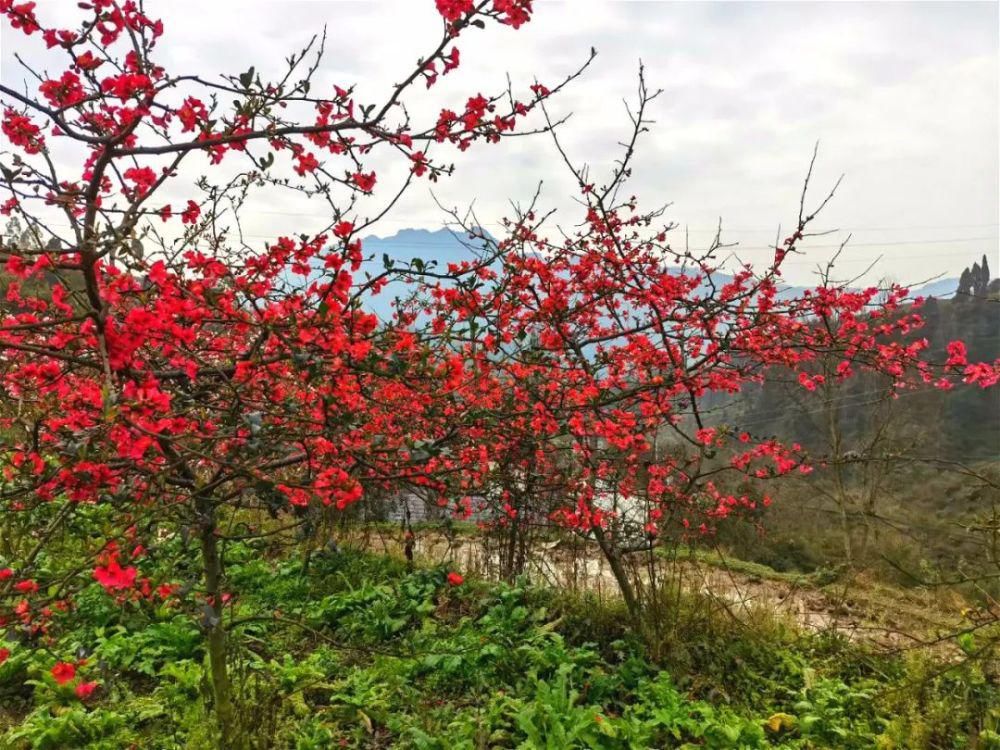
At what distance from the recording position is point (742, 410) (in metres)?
31.3

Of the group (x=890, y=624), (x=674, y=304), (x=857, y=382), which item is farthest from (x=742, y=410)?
(x=674, y=304)

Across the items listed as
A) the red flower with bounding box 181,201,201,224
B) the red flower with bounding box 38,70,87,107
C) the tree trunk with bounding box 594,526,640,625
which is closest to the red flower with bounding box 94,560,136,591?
the red flower with bounding box 181,201,201,224

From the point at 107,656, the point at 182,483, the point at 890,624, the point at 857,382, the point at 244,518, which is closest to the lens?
the point at 182,483

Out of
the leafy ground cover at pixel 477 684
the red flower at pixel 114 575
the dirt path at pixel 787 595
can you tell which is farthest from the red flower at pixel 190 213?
the dirt path at pixel 787 595

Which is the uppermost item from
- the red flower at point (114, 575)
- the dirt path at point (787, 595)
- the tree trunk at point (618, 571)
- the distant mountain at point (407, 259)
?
the distant mountain at point (407, 259)

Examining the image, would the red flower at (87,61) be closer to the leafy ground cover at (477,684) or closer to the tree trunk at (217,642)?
the tree trunk at (217,642)

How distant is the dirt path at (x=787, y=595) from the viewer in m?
5.14

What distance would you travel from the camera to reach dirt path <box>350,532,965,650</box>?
514 centimetres

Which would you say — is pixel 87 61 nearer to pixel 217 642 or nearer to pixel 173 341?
pixel 173 341

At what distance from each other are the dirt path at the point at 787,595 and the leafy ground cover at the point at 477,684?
1.27ft

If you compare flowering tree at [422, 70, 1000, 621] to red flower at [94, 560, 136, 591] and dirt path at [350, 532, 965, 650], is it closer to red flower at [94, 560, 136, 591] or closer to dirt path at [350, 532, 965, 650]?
dirt path at [350, 532, 965, 650]

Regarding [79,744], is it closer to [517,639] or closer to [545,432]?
[517,639]

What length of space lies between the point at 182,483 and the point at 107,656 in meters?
2.37

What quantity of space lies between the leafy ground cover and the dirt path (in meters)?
0.39
